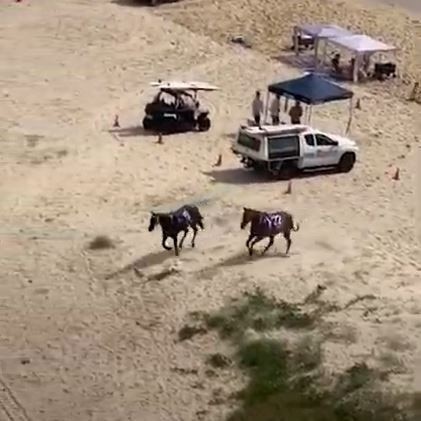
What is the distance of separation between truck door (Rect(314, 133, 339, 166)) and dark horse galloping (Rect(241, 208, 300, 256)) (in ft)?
16.8

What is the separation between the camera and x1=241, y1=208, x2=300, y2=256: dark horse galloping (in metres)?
24.4

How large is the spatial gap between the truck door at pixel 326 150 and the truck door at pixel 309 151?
96mm

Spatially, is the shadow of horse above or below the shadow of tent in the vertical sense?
above

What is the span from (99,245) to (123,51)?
15167 mm

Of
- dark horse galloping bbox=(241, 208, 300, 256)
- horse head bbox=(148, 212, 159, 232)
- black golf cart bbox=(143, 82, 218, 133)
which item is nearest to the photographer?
dark horse galloping bbox=(241, 208, 300, 256)

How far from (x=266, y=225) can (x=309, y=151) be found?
5587mm

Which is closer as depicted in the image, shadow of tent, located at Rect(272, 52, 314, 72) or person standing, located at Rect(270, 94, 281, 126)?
person standing, located at Rect(270, 94, 281, 126)

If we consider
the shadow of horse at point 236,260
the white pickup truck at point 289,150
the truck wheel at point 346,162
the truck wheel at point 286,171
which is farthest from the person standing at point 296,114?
the shadow of horse at point 236,260

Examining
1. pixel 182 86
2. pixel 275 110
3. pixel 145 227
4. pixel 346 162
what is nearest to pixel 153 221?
pixel 145 227

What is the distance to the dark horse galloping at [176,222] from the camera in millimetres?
24422

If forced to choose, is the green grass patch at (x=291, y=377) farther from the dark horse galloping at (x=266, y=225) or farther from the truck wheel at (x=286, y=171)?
the truck wheel at (x=286, y=171)

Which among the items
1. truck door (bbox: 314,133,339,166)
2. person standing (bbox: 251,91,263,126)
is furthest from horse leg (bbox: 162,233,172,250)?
person standing (bbox: 251,91,263,126)

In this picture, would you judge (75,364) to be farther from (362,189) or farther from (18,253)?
(362,189)

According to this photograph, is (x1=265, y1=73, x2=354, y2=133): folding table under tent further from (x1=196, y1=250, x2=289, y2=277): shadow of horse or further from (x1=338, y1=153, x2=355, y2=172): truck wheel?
(x1=196, y1=250, x2=289, y2=277): shadow of horse
